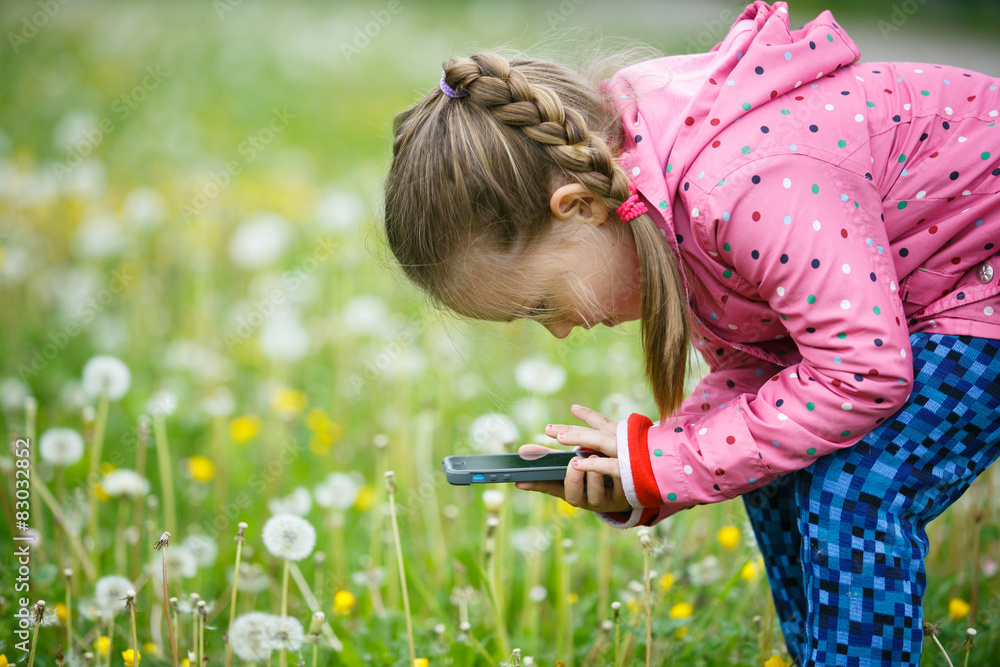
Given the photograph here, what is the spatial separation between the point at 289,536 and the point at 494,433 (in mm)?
461

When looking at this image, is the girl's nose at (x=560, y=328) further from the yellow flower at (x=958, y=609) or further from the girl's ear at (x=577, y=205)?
the yellow flower at (x=958, y=609)

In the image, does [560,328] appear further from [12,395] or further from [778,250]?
[12,395]

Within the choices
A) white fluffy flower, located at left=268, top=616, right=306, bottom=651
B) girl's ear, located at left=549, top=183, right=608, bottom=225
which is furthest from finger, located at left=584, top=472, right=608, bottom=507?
white fluffy flower, located at left=268, top=616, right=306, bottom=651

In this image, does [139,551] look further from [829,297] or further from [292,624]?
[829,297]

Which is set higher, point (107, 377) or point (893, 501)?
point (107, 377)

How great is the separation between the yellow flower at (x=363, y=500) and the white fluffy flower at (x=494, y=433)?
0.29 m

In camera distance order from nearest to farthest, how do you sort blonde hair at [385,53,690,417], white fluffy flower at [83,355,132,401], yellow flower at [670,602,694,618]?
blonde hair at [385,53,690,417] → yellow flower at [670,602,694,618] → white fluffy flower at [83,355,132,401]

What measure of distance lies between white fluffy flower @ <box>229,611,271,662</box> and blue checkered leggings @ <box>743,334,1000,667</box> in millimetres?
812

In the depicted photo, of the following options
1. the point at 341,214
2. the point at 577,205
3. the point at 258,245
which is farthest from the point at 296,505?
the point at 341,214

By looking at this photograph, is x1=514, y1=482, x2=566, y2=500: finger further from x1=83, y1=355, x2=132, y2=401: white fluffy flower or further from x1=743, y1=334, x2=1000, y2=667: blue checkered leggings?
x1=83, y1=355, x2=132, y2=401: white fluffy flower

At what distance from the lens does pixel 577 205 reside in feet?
3.92

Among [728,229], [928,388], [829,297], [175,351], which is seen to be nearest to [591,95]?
[728,229]

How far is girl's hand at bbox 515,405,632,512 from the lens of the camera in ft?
4.02

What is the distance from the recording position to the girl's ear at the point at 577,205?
3.76ft
